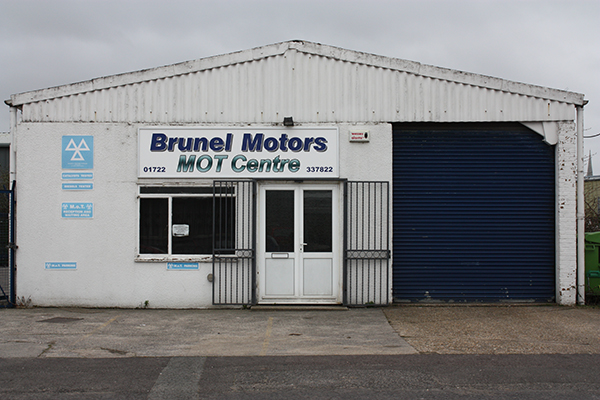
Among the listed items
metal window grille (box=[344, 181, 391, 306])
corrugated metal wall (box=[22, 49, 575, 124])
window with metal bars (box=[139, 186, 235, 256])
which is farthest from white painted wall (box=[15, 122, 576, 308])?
corrugated metal wall (box=[22, 49, 575, 124])

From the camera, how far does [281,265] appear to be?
385 inches

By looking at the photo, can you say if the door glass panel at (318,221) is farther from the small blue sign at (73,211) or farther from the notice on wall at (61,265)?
the notice on wall at (61,265)

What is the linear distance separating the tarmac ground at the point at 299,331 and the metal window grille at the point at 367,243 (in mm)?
368

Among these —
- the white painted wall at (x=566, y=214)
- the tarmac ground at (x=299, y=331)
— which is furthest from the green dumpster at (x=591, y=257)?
the tarmac ground at (x=299, y=331)

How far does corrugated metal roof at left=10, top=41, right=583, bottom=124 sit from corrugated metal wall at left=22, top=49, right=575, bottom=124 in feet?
0.06

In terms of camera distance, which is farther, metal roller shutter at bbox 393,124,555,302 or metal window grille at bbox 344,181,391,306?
metal roller shutter at bbox 393,124,555,302

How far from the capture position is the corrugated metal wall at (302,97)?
9820 mm

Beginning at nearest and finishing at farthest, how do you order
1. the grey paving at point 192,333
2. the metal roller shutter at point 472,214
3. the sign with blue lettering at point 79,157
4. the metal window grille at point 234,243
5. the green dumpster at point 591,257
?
the grey paving at point 192,333
the metal window grille at point 234,243
the sign with blue lettering at point 79,157
the metal roller shutter at point 472,214
the green dumpster at point 591,257

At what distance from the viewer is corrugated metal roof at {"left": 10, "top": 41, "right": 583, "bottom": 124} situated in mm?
9797

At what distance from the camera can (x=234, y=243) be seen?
9.77 meters

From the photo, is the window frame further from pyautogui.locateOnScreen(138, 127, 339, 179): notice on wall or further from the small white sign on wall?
the small white sign on wall

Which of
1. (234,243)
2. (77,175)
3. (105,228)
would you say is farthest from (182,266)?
(77,175)

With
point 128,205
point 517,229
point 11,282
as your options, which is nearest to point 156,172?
point 128,205

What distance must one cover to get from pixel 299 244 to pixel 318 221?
58cm
